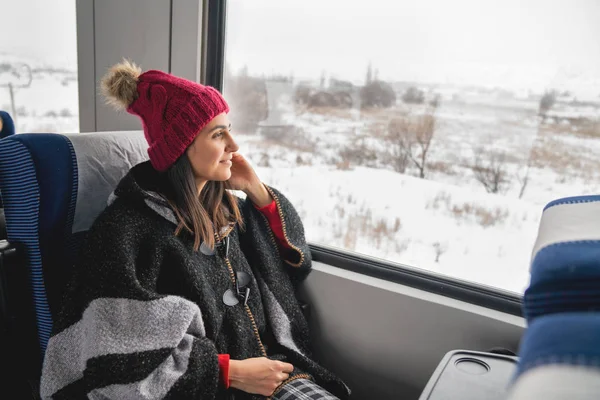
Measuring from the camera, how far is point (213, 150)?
130 centimetres

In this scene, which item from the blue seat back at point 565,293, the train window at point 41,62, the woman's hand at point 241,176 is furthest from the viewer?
the train window at point 41,62

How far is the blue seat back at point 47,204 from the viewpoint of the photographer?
3.98ft

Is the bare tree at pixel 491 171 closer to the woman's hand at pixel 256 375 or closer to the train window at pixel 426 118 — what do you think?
the train window at pixel 426 118

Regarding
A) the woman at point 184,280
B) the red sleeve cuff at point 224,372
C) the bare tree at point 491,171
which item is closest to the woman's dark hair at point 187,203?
the woman at point 184,280

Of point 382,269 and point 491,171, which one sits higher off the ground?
point 491,171

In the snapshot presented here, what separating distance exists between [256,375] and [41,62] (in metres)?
1.99

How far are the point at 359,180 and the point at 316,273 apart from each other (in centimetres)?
37

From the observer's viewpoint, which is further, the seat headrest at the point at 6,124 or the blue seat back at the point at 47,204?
the seat headrest at the point at 6,124

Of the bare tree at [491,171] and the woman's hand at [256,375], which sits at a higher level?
the bare tree at [491,171]

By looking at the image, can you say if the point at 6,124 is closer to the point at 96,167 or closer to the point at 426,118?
the point at 96,167

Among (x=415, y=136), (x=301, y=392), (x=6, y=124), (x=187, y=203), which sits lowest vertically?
(x=301, y=392)

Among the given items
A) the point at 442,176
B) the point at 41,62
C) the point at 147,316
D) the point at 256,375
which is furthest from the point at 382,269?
the point at 41,62

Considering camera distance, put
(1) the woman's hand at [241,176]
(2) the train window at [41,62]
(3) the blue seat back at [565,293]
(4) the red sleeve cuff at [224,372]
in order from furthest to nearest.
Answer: (2) the train window at [41,62] → (1) the woman's hand at [241,176] → (4) the red sleeve cuff at [224,372] → (3) the blue seat back at [565,293]

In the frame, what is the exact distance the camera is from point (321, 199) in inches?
70.9
